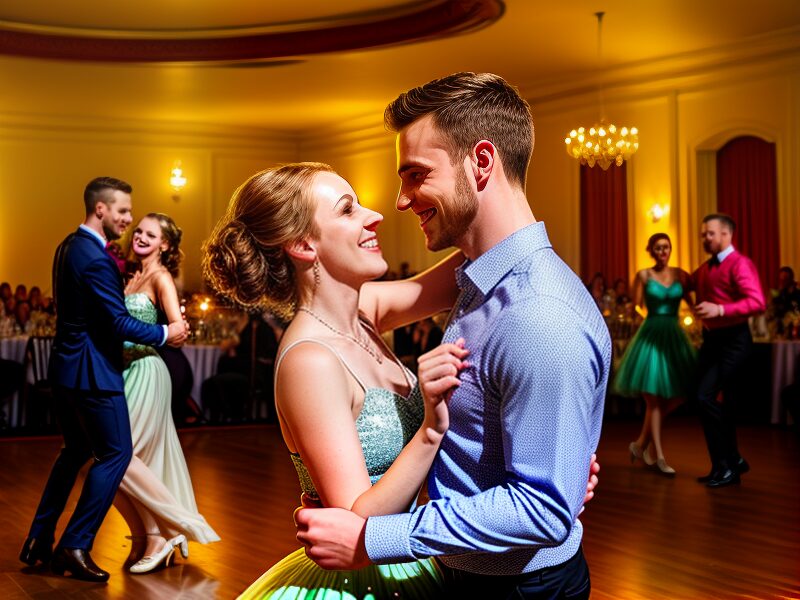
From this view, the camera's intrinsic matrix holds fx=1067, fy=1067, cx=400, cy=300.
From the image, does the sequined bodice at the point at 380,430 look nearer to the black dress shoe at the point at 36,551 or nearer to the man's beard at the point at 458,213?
the man's beard at the point at 458,213

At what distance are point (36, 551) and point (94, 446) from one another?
1.87 ft

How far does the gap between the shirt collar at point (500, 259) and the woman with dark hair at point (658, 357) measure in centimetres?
514

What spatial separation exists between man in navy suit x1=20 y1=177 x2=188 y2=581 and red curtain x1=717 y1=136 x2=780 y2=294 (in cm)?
759

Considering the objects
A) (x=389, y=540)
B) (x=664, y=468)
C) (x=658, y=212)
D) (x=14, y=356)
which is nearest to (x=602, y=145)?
(x=658, y=212)

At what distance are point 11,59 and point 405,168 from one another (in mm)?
10211

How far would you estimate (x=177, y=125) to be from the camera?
1531 centimetres

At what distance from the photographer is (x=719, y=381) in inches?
244

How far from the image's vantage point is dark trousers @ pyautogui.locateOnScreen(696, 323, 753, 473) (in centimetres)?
604

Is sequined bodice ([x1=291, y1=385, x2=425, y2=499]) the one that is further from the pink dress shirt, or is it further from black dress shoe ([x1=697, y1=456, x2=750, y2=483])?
the pink dress shirt

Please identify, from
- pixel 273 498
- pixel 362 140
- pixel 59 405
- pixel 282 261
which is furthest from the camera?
pixel 362 140

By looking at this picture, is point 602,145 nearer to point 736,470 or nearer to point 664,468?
point 664,468

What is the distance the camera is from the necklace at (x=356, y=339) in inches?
71.1

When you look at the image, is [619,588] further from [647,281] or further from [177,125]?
[177,125]

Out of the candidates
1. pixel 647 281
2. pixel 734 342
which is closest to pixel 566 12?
pixel 647 281
